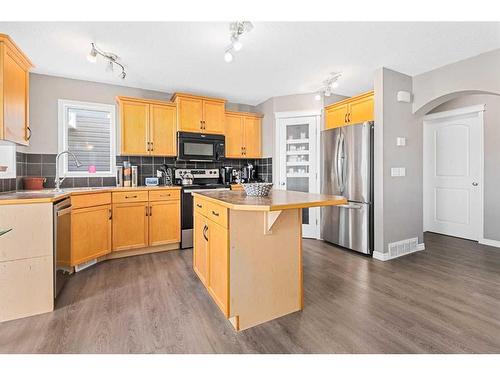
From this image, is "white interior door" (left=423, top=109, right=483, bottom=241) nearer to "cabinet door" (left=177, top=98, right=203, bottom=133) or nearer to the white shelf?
the white shelf

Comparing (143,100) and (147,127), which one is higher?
(143,100)

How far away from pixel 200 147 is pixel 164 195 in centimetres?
100

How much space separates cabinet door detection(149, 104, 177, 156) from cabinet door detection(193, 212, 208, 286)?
5.76 feet

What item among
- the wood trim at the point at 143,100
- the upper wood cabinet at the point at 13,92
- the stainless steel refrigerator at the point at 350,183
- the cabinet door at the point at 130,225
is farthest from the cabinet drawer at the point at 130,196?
the stainless steel refrigerator at the point at 350,183

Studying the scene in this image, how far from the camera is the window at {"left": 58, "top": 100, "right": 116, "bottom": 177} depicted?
11.4 feet

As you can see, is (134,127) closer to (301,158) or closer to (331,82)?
(301,158)

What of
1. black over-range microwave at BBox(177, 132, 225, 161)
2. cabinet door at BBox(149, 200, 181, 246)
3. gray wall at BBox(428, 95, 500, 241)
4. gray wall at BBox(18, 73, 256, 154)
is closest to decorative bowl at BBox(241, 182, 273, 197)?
cabinet door at BBox(149, 200, 181, 246)

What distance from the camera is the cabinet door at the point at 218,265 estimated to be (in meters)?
1.76

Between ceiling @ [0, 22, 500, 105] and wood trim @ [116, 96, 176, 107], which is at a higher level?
ceiling @ [0, 22, 500, 105]

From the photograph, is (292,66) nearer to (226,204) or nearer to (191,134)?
(191,134)

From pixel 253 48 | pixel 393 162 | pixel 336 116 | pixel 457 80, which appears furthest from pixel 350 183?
pixel 253 48

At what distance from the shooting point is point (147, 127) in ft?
12.2
